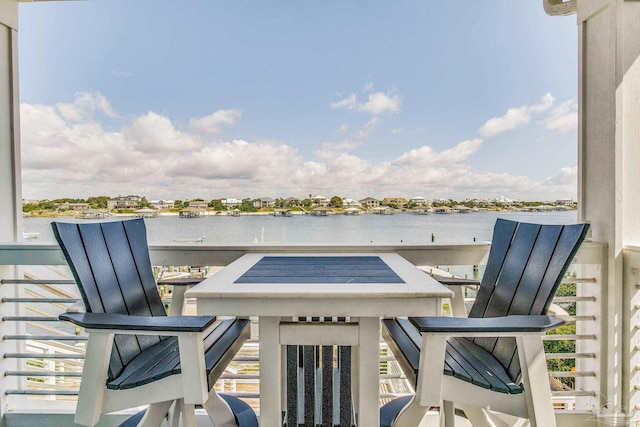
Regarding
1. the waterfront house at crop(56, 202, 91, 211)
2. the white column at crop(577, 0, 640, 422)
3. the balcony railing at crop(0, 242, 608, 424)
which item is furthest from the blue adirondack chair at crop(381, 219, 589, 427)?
the waterfront house at crop(56, 202, 91, 211)

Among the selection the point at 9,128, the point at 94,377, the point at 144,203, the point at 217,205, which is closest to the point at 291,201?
the point at 217,205

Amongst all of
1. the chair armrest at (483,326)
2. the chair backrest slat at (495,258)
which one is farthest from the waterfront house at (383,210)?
the chair armrest at (483,326)

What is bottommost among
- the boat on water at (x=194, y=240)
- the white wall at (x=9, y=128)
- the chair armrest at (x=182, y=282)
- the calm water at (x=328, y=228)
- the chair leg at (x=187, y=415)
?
the chair leg at (x=187, y=415)

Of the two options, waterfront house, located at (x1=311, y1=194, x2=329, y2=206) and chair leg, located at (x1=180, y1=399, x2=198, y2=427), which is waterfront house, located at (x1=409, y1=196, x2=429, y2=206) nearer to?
waterfront house, located at (x1=311, y1=194, x2=329, y2=206)

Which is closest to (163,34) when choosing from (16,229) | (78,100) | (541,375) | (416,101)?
(78,100)

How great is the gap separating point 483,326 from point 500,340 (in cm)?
49

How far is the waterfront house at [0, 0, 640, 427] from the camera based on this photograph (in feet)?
6.18

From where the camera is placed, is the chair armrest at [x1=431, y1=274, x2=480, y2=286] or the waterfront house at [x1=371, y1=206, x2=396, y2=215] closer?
the chair armrest at [x1=431, y1=274, x2=480, y2=286]

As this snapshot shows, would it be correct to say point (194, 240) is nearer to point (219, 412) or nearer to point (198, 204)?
point (198, 204)

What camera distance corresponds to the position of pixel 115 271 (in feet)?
5.38

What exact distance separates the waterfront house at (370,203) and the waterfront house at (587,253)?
0.59 metres

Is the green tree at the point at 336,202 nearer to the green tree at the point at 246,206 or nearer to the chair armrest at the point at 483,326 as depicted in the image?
the green tree at the point at 246,206

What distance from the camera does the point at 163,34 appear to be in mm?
2729

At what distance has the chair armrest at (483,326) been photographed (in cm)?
116
